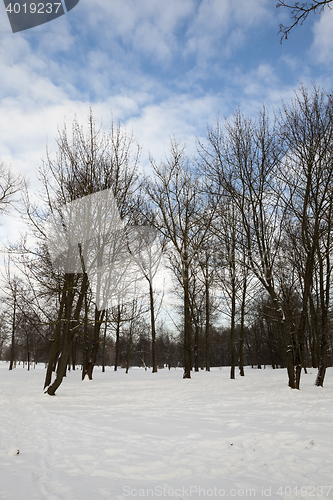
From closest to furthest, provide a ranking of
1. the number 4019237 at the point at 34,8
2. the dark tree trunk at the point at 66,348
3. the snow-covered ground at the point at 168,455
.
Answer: the snow-covered ground at the point at 168,455 → the number 4019237 at the point at 34,8 → the dark tree trunk at the point at 66,348

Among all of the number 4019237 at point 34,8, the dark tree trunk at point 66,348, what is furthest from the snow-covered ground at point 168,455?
the number 4019237 at point 34,8

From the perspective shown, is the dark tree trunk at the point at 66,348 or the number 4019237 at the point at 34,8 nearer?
the number 4019237 at the point at 34,8

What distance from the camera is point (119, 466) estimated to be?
3355mm

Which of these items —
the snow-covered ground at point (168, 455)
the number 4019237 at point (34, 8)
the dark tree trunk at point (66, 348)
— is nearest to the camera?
the snow-covered ground at point (168, 455)

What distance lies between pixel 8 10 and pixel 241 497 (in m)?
6.80

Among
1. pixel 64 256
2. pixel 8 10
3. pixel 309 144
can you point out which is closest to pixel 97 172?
pixel 64 256

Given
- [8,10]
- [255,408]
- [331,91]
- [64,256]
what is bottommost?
[255,408]

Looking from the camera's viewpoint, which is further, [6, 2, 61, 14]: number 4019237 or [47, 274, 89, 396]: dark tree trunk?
[47, 274, 89, 396]: dark tree trunk

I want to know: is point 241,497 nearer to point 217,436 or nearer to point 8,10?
point 217,436

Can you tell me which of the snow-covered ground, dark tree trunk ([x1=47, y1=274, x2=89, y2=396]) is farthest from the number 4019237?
dark tree trunk ([x1=47, y1=274, x2=89, y2=396])

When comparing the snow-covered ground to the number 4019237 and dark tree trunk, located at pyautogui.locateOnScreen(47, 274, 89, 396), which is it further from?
the number 4019237

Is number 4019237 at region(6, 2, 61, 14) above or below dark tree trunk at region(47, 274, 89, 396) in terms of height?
above

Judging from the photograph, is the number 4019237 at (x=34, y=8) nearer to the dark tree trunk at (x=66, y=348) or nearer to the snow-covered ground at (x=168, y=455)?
the snow-covered ground at (x=168, y=455)

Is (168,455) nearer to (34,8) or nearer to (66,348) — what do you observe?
(34,8)
